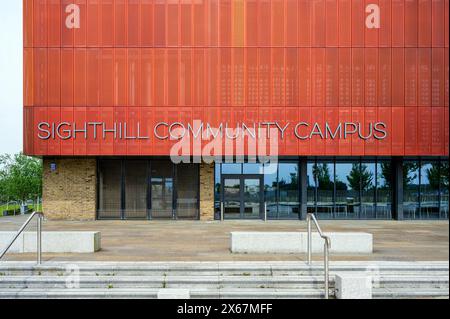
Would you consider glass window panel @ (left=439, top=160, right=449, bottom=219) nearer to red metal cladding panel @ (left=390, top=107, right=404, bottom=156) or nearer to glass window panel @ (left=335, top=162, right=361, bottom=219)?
red metal cladding panel @ (left=390, top=107, right=404, bottom=156)

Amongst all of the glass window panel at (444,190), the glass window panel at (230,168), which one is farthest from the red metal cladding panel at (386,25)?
the glass window panel at (230,168)

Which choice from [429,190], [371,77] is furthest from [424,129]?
[429,190]

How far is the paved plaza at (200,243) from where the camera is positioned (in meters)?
11.4

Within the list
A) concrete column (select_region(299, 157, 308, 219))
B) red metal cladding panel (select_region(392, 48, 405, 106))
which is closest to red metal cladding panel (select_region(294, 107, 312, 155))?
concrete column (select_region(299, 157, 308, 219))

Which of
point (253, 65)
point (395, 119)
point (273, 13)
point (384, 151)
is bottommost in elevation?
point (384, 151)

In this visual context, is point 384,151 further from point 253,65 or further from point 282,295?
point 282,295

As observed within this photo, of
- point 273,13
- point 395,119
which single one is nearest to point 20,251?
point 273,13

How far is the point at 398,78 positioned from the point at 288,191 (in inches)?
334

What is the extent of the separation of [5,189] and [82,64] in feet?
156

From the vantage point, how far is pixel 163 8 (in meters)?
22.8

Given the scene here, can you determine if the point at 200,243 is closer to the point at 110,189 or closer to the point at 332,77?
the point at 110,189

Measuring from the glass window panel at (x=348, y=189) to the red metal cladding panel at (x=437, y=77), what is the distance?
5.36m
